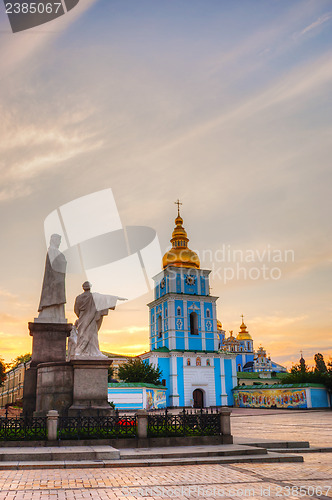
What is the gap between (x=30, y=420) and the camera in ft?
36.8

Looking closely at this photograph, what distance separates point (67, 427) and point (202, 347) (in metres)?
51.6

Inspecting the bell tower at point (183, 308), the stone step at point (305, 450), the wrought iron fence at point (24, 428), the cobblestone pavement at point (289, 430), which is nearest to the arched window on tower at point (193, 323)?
the bell tower at point (183, 308)

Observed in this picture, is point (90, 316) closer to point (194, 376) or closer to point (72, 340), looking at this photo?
point (72, 340)

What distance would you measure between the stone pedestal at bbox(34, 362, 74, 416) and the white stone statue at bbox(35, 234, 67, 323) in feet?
6.78

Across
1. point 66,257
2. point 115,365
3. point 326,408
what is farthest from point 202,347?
point 66,257

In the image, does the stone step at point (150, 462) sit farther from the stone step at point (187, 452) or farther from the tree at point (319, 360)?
the tree at point (319, 360)

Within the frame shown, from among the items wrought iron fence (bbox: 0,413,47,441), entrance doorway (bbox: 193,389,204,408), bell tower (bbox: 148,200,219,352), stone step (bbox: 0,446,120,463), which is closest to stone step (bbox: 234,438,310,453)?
stone step (bbox: 0,446,120,463)

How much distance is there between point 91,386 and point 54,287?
149 inches

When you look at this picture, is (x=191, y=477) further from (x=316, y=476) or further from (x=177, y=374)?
(x=177, y=374)

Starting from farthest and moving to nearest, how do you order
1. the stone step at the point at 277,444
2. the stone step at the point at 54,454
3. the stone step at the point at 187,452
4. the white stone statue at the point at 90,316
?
the white stone statue at the point at 90,316 → the stone step at the point at 277,444 → the stone step at the point at 187,452 → the stone step at the point at 54,454

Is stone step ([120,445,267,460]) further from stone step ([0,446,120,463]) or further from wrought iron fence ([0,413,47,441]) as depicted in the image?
wrought iron fence ([0,413,47,441])

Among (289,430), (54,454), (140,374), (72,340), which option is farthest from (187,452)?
(140,374)

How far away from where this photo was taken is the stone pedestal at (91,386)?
12.5m

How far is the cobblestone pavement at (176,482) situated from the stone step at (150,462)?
0.85 ft
